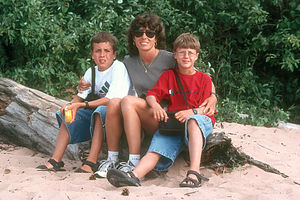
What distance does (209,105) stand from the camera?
3336mm

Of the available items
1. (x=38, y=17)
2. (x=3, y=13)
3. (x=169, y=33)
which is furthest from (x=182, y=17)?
(x=3, y=13)

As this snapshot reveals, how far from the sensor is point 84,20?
20.0 ft

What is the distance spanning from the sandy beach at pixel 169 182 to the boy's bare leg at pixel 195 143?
210mm

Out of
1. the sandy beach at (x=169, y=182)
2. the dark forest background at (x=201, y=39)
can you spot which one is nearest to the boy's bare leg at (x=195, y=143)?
the sandy beach at (x=169, y=182)

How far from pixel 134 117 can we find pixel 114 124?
0.21 m

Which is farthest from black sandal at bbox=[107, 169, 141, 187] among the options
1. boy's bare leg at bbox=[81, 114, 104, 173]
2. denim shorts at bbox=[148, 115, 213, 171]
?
boy's bare leg at bbox=[81, 114, 104, 173]

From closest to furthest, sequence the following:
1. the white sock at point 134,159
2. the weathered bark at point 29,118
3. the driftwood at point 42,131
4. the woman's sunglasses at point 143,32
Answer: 1. the white sock at point 134,159
2. the driftwood at point 42,131
3. the woman's sunglasses at point 143,32
4. the weathered bark at point 29,118

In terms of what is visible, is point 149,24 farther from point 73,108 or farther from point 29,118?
point 29,118

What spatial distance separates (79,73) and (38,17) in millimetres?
1131

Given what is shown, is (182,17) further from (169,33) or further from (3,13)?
(3,13)

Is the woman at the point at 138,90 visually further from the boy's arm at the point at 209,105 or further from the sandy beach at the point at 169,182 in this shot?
the sandy beach at the point at 169,182

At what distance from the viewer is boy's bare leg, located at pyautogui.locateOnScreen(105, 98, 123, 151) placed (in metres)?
3.32

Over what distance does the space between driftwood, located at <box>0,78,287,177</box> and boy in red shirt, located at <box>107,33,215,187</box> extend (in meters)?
0.24

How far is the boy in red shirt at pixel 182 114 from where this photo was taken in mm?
3117
